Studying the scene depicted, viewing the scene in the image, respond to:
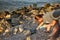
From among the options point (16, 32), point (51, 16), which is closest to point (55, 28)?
point (51, 16)

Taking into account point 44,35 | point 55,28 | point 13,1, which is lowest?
point 13,1

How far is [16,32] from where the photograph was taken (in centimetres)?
291

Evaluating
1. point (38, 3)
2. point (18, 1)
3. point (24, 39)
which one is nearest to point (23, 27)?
point (24, 39)

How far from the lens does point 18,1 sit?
16.6 feet

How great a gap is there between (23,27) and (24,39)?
42 cm

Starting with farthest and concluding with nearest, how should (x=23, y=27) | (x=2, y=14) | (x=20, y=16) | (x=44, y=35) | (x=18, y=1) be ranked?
(x=18, y=1) < (x=2, y=14) < (x=20, y=16) < (x=23, y=27) < (x=44, y=35)

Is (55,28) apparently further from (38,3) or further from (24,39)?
(38,3)

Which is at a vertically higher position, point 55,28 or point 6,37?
point 55,28

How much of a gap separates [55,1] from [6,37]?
6.95ft

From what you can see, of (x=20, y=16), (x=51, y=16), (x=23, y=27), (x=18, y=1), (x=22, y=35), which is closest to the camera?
(x=51, y=16)

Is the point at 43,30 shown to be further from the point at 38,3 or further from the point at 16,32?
the point at 38,3

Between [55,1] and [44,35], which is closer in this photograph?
[44,35]

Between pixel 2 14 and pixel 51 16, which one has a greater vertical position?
pixel 51 16

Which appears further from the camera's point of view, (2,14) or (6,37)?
(2,14)
